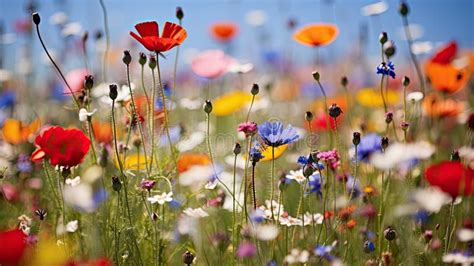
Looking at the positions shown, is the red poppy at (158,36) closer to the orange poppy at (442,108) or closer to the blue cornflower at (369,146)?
the blue cornflower at (369,146)

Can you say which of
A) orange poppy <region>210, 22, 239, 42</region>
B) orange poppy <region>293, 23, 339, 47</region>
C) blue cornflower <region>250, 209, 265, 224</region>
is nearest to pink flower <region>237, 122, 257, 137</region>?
blue cornflower <region>250, 209, 265, 224</region>

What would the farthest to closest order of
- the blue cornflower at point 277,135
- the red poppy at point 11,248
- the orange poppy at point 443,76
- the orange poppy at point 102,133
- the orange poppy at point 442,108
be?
the orange poppy at point 442,108 < the orange poppy at point 443,76 < the orange poppy at point 102,133 < the blue cornflower at point 277,135 < the red poppy at point 11,248

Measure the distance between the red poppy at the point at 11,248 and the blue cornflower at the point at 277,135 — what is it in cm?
66

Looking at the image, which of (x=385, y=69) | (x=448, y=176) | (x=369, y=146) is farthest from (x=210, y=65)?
(x=448, y=176)

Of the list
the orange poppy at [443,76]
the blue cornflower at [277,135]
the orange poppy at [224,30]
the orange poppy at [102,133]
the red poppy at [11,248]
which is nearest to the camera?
the red poppy at [11,248]

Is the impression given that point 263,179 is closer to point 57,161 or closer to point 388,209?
point 388,209

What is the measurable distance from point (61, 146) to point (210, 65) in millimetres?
1084

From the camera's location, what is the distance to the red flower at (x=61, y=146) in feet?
4.54

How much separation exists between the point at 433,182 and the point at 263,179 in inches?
38.5

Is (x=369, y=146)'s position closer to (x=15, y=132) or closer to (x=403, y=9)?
(x=403, y=9)

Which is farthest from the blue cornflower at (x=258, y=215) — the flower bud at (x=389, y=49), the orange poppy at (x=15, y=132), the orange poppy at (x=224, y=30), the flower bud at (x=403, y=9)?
the orange poppy at (x=224, y=30)

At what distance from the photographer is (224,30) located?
3.39 metres

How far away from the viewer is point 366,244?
148cm

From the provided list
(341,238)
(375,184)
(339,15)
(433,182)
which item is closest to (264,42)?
(339,15)
